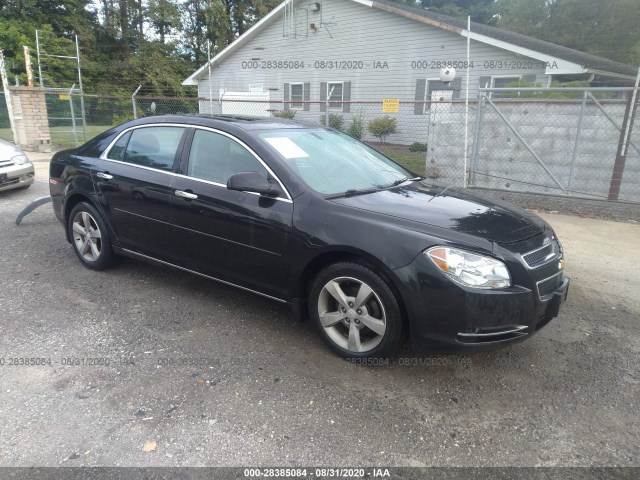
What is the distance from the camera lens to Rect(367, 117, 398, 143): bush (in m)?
14.8

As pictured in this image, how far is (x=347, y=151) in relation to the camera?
4.05 metres

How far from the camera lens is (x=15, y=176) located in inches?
314

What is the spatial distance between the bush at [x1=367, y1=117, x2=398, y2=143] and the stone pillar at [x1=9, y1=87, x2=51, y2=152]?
1022 cm

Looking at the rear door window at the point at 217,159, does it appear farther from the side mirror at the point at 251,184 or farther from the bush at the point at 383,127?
the bush at the point at 383,127

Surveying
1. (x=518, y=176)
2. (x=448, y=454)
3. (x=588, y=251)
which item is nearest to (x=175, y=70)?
(x=518, y=176)

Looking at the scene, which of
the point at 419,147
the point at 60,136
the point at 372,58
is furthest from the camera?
the point at 372,58

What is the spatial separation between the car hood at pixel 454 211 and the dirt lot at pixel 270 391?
93 cm

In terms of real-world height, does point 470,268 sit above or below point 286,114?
below

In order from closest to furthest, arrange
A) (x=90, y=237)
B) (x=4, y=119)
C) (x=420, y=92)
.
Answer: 1. (x=90, y=237)
2. (x=420, y=92)
3. (x=4, y=119)

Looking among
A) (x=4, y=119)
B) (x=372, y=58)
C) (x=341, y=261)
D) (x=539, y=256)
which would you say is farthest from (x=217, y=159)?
(x=4, y=119)

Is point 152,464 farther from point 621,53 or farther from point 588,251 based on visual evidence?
point 621,53

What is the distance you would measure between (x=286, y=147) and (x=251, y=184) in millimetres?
553

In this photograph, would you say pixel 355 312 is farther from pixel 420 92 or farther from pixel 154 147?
pixel 420 92

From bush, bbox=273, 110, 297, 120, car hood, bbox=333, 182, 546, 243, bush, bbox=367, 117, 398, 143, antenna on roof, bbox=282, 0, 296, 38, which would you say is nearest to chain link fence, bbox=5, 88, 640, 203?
car hood, bbox=333, 182, 546, 243
